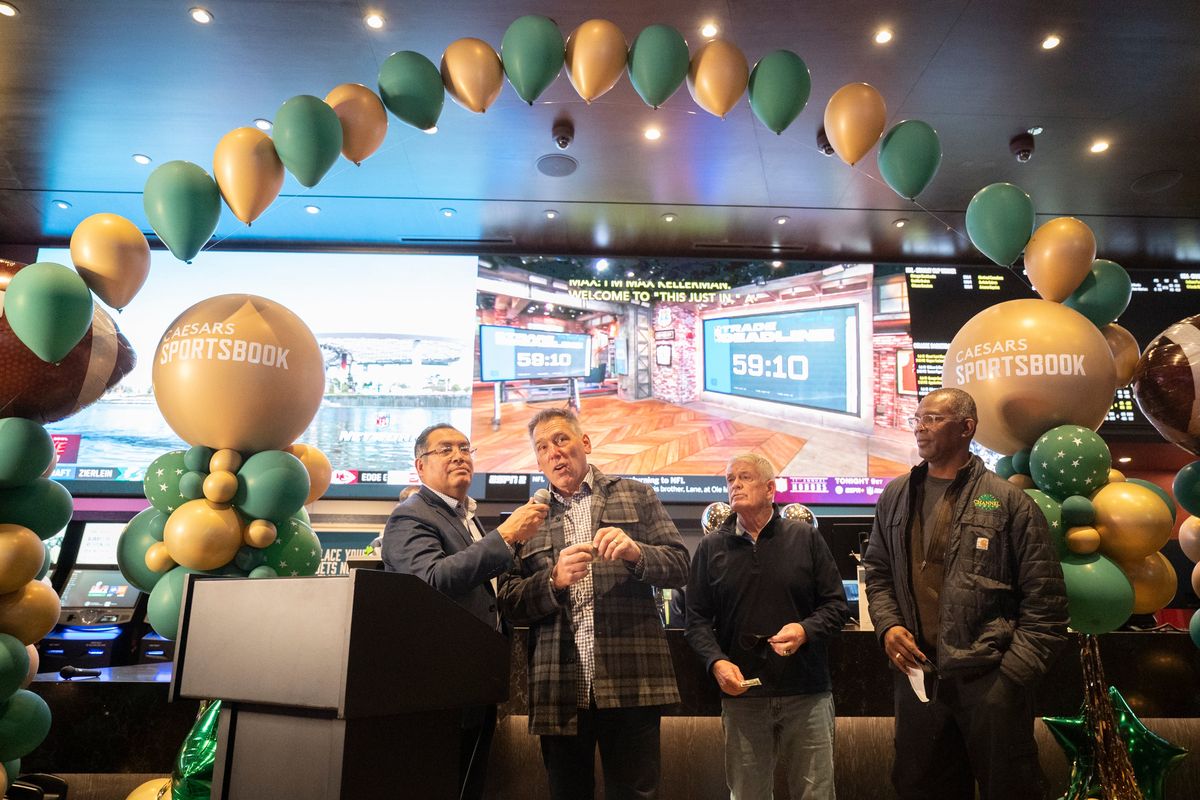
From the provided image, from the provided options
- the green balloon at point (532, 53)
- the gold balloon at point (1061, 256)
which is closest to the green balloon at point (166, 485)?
the green balloon at point (532, 53)

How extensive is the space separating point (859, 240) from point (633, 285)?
186cm

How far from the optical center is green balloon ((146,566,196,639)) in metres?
2.35

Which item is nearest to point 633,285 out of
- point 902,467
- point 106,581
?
point 902,467

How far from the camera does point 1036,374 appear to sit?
9.00ft

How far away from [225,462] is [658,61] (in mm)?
2008

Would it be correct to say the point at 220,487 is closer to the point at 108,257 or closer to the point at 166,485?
the point at 166,485

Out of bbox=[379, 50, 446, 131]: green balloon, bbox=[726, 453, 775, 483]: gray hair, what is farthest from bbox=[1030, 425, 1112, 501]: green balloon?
bbox=[379, 50, 446, 131]: green balloon

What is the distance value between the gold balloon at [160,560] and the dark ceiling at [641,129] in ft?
8.66

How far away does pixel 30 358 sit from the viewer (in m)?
2.43

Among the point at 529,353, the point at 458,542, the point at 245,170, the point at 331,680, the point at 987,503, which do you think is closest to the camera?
the point at 331,680

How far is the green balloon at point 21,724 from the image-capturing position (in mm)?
2316

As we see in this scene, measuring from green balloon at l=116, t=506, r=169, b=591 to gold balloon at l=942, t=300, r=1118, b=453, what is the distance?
9.44ft

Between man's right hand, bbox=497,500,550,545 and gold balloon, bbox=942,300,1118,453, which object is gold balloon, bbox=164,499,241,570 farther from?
gold balloon, bbox=942,300,1118,453

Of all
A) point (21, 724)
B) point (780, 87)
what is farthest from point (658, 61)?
point (21, 724)
